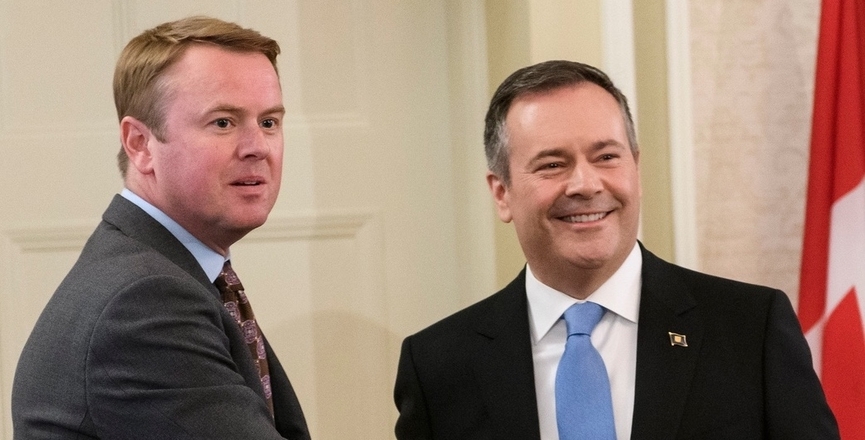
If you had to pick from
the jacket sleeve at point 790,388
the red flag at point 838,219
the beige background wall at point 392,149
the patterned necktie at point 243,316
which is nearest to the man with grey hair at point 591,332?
the jacket sleeve at point 790,388

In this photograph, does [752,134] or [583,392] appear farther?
[752,134]

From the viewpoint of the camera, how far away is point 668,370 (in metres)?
1.79

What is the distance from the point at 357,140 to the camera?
2.76 metres

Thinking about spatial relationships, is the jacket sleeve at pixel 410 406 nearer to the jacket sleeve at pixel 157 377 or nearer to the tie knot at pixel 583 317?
the tie knot at pixel 583 317

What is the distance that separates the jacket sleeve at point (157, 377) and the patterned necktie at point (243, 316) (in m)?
0.26

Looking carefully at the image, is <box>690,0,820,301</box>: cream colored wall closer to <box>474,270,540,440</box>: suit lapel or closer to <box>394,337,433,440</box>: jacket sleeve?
<box>474,270,540,440</box>: suit lapel

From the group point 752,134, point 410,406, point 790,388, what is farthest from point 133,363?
point 752,134

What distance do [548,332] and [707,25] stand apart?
92 cm

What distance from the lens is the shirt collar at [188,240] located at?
1.66m

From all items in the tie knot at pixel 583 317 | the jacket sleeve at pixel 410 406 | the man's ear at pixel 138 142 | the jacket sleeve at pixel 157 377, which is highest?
the man's ear at pixel 138 142

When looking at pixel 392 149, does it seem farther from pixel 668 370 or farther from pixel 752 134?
pixel 668 370

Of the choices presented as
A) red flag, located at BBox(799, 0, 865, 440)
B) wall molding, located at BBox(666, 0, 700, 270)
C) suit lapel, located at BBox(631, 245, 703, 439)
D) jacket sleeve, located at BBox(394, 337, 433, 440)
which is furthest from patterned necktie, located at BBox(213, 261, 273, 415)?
red flag, located at BBox(799, 0, 865, 440)

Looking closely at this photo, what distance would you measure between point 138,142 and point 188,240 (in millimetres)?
170

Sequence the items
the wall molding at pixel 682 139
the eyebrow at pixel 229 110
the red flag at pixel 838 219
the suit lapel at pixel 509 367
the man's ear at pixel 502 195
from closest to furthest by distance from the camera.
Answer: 1. the eyebrow at pixel 229 110
2. the suit lapel at pixel 509 367
3. the man's ear at pixel 502 195
4. the red flag at pixel 838 219
5. the wall molding at pixel 682 139
